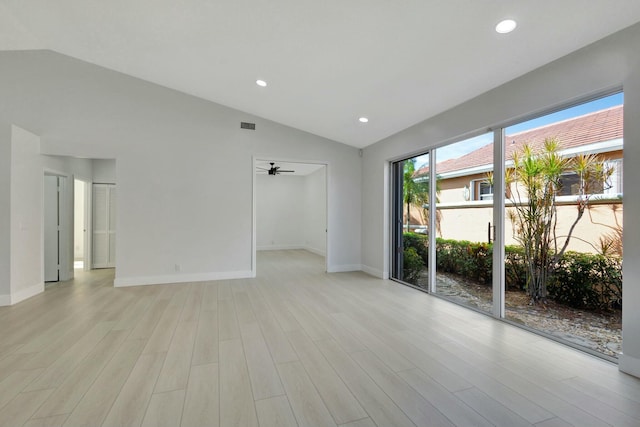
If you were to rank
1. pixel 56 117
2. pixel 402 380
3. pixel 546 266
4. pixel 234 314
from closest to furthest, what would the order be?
pixel 402 380, pixel 546 266, pixel 234 314, pixel 56 117

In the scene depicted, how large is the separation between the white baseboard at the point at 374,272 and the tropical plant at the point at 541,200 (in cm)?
252

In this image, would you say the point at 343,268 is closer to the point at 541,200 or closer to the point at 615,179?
the point at 541,200

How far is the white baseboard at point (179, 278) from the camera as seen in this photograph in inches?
187

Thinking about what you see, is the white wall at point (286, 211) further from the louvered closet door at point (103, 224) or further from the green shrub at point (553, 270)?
the green shrub at point (553, 270)

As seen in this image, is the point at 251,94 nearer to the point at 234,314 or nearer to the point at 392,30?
the point at 392,30

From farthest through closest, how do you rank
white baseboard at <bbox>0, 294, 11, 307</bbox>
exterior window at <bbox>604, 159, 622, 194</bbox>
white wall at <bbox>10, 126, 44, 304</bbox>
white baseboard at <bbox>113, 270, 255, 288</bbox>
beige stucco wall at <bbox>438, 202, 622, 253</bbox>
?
white baseboard at <bbox>113, 270, 255, 288</bbox>, white wall at <bbox>10, 126, 44, 304</bbox>, white baseboard at <bbox>0, 294, 11, 307</bbox>, beige stucco wall at <bbox>438, 202, 622, 253</bbox>, exterior window at <bbox>604, 159, 622, 194</bbox>

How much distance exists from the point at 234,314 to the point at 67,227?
408 centimetres

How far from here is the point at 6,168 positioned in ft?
12.3

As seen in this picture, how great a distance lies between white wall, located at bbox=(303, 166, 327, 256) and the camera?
334 inches

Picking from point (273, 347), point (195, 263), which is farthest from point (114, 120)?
point (273, 347)

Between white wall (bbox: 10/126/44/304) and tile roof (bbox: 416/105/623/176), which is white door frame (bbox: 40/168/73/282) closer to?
white wall (bbox: 10/126/44/304)

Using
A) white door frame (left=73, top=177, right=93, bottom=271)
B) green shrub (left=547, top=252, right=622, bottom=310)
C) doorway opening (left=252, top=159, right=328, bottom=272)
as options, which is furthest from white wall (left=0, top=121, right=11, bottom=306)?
green shrub (left=547, top=252, right=622, bottom=310)

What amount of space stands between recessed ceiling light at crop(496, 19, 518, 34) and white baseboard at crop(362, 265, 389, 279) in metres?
4.03

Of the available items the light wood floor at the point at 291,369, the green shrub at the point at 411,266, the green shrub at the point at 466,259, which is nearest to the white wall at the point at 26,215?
the light wood floor at the point at 291,369
